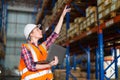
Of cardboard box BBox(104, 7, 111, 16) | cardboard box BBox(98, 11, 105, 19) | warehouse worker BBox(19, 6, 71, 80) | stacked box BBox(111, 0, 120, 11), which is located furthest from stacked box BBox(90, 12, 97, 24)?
warehouse worker BBox(19, 6, 71, 80)

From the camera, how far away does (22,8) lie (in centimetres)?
2245

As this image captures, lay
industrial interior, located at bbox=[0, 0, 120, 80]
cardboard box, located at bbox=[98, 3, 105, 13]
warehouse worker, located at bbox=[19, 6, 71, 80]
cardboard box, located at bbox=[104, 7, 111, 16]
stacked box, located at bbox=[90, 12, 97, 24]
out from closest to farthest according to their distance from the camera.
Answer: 1. warehouse worker, located at bbox=[19, 6, 71, 80]
2. cardboard box, located at bbox=[104, 7, 111, 16]
3. cardboard box, located at bbox=[98, 3, 105, 13]
4. industrial interior, located at bbox=[0, 0, 120, 80]
5. stacked box, located at bbox=[90, 12, 97, 24]

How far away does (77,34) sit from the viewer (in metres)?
6.87

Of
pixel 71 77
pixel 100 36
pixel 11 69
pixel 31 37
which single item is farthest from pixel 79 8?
pixel 11 69

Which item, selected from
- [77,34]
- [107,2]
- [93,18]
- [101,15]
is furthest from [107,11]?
[77,34]

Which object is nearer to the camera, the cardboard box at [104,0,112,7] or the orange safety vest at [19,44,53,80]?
the orange safety vest at [19,44,53,80]

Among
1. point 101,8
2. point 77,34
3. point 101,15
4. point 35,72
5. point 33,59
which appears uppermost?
point 101,8

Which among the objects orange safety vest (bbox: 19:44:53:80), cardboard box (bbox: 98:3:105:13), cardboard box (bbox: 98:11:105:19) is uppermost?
cardboard box (bbox: 98:3:105:13)

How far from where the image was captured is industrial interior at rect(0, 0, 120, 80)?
488cm

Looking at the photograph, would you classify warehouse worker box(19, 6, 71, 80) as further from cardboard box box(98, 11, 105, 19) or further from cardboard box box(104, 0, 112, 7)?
cardboard box box(98, 11, 105, 19)

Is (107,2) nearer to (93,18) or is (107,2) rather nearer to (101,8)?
(101,8)

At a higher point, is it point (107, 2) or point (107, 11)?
point (107, 2)

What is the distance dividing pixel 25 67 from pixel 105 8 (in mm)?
2708

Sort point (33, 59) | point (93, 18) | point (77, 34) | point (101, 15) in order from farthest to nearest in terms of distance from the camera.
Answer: point (77, 34)
point (93, 18)
point (101, 15)
point (33, 59)
